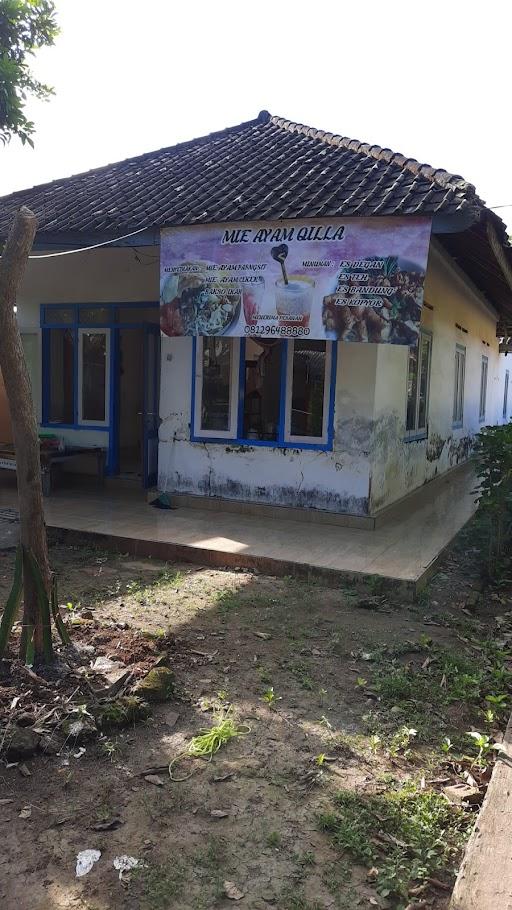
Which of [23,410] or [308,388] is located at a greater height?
[308,388]

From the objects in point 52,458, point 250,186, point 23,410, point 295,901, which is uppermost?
point 250,186

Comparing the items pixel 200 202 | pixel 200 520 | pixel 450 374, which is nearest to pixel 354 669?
pixel 200 520

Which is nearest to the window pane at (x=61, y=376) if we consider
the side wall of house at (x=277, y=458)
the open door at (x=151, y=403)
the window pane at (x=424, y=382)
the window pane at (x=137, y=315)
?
the window pane at (x=137, y=315)

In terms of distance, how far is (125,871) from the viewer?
8.00ft

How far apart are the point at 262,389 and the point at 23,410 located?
15.8ft

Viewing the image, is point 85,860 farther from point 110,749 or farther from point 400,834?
point 400,834

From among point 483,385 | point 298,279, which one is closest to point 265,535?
point 298,279

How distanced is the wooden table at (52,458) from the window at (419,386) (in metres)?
4.53

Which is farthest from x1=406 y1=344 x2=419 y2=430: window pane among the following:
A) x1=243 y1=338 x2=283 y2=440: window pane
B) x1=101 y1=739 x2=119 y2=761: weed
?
x1=101 y1=739 x2=119 y2=761: weed

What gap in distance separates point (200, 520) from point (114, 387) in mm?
3390

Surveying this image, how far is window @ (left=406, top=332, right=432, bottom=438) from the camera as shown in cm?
944

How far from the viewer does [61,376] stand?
1080 centimetres

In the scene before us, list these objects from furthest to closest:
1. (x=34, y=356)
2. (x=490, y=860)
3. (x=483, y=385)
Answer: (x=483, y=385) < (x=34, y=356) < (x=490, y=860)

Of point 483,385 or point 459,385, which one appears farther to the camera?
point 483,385
